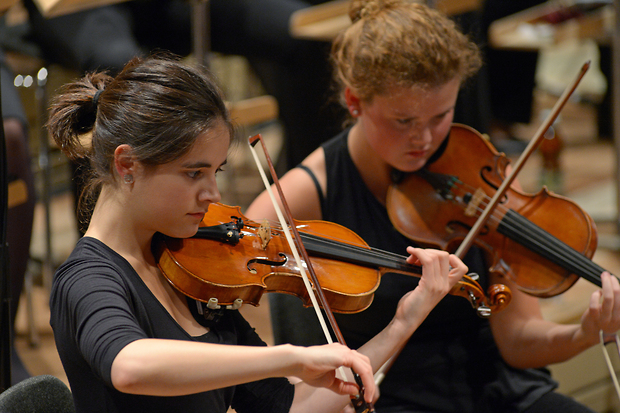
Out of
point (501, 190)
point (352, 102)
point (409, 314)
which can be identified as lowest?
point (409, 314)

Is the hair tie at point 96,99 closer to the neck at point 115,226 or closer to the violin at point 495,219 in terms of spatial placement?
the neck at point 115,226

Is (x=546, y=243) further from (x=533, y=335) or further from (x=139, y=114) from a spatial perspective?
(x=139, y=114)

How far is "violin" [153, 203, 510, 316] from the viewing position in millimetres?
Result: 939

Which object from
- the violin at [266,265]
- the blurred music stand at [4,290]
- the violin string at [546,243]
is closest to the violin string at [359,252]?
the violin at [266,265]

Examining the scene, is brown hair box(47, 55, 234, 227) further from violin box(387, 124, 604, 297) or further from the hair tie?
violin box(387, 124, 604, 297)

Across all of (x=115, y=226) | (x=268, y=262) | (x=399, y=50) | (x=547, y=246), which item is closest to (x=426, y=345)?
(x=547, y=246)

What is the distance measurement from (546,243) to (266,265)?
568 mm

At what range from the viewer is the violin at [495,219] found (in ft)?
4.06

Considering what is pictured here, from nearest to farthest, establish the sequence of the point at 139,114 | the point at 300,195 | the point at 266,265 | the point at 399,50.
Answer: the point at 139,114, the point at 266,265, the point at 399,50, the point at 300,195

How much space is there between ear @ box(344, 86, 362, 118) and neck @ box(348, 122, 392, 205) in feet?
0.21

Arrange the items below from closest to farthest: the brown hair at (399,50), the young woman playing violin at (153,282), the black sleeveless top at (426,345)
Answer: the young woman playing violin at (153,282) → the brown hair at (399,50) → the black sleeveless top at (426,345)

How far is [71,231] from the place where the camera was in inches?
112

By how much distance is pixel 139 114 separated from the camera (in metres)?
0.86

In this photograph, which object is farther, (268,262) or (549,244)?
(549,244)
